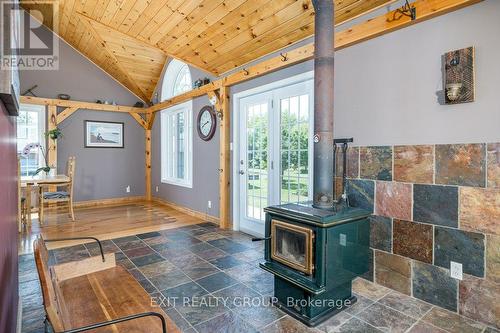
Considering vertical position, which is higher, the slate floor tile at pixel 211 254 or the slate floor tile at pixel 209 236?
the slate floor tile at pixel 209 236

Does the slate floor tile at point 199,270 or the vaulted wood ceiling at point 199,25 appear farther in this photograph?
the vaulted wood ceiling at point 199,25

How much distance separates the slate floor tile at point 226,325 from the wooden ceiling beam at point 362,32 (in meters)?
2.61

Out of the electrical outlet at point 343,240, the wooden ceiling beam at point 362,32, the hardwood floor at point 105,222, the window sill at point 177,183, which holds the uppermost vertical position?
the wooden ceiling beam at point 362,32

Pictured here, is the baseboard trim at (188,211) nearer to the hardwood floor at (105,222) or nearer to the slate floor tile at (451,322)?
the hardwood floor at (105,222)

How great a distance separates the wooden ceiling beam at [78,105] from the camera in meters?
5.72

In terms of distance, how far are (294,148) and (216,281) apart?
178 cm

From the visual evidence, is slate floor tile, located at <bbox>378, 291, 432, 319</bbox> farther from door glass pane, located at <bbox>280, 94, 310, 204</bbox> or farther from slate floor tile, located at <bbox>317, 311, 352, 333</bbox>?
door glass pane, located at <bbox>280, 94, 310, 204</bbox>

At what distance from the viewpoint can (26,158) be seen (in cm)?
573

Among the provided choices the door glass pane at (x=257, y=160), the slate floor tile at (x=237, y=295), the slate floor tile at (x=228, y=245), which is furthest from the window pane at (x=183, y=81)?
the slate floor tile at (x=237, y=295)

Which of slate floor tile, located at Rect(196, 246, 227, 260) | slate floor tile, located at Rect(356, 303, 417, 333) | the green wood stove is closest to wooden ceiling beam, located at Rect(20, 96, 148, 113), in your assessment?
slate floor tile, located at Rect(196, 246, 227, 260)

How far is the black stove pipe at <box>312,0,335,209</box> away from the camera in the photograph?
2.16 m

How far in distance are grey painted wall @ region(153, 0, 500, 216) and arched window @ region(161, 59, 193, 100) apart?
149 inches

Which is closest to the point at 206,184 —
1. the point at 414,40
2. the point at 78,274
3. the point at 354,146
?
the point at 354,146

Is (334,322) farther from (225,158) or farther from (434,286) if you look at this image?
(225,158)
